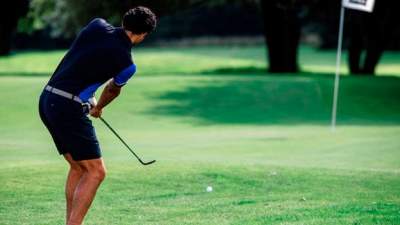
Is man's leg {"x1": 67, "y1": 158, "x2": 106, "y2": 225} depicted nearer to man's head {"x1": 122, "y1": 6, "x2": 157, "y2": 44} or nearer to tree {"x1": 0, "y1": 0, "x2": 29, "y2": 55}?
man's head {"x1": 122, "y1": 6, "x2": 157, "y2": 44}

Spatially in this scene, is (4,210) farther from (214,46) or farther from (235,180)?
(214,46)

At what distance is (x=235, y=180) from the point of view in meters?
11.7

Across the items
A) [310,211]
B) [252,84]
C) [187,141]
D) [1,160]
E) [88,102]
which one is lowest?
[252,84]

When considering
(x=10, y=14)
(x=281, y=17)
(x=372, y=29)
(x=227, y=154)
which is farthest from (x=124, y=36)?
(x=10, y=14)

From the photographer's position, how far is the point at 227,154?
15.4 m

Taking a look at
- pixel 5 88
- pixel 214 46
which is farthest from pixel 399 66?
pixel 5 88

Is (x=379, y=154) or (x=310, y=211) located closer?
(x=310, y=211)

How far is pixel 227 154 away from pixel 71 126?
8305mm

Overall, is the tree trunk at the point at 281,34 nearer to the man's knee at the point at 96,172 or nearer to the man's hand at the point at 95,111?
the man's hand at the point at 95,111

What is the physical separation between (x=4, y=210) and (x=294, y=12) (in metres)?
26.3

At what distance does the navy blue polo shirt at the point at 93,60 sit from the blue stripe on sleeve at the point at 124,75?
0.02m

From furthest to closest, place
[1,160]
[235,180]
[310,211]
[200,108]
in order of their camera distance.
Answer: [200,108], [1,160], [235,180], [310,211]

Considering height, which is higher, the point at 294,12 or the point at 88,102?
the point at 88,102

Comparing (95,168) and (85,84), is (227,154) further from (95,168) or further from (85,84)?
(85,84)
